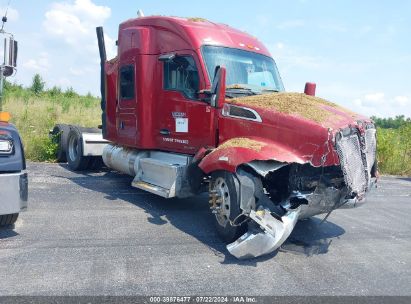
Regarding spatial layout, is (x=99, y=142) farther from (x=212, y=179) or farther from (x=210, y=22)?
(x=212, y=179)

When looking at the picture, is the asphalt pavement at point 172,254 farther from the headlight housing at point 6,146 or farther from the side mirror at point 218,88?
the side mirror at point 218,88

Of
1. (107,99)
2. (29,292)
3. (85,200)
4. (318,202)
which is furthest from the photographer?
(107,99)

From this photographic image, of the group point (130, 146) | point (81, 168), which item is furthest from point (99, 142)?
point (130, 146)

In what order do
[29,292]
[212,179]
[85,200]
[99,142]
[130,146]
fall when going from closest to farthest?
[29,292] < [212,179] < [85,200] < [130,146] < [99,142]

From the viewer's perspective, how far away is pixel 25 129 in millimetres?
15383

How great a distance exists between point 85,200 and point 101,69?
327cm

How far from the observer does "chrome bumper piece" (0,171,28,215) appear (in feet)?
15.5

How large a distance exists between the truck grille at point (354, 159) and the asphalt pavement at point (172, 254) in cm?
93

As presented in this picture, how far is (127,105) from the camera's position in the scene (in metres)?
8.27

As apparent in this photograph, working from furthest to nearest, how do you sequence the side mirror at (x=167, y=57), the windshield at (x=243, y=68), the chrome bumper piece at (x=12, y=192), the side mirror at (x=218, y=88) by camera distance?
the side mirror at (x=167, y=57) → the windshield at (x=243, y=68) → the side mirror at (x=218, y=88) → the chrome bumper piece at (x=12, y=192)

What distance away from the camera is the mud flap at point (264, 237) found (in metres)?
4.75

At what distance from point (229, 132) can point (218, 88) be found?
0.65 meters

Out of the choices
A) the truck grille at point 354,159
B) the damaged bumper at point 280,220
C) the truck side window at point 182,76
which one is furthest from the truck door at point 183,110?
the truck grille at point 354,159

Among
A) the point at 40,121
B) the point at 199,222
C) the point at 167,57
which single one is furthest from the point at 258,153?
the point at 40,121
